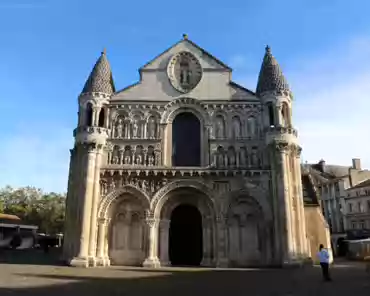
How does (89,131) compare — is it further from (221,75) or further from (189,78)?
(221,75)

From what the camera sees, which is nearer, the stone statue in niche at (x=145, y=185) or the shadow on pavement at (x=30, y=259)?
the shadow on pavement at (x=30, y=259)

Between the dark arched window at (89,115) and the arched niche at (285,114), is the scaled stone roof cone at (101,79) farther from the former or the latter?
the arched niche at (285,114)

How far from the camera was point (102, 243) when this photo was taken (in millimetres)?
22812

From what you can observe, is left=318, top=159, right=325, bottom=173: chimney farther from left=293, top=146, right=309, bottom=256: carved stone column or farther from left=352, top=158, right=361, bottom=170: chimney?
left=293, top=146, right=309, bottom=256: carved stone column

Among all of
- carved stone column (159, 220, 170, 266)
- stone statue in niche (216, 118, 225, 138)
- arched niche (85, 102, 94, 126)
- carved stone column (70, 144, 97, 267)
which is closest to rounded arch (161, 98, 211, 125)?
stone statue in niche (216, 118, 225, 138)

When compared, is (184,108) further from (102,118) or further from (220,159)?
(102,118)

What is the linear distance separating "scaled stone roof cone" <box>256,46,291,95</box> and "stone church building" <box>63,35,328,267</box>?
0.30 ft

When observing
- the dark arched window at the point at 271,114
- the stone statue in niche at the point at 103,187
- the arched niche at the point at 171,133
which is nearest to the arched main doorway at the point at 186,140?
the arched niche at the point at 171,133

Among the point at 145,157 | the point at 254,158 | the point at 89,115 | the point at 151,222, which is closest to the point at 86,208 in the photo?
the point at 151,222

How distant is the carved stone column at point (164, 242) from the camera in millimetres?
22797

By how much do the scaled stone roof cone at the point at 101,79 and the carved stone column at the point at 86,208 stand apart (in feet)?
14.5

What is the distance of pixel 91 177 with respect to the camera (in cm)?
2311

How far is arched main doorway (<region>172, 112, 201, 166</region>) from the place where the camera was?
2506cm

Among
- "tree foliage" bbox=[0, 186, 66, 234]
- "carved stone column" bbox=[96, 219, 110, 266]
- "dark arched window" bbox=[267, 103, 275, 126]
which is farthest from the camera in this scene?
"tree foliage" bbox=[0, 186, 66, 234]
